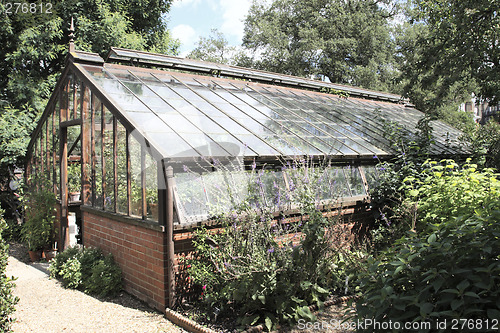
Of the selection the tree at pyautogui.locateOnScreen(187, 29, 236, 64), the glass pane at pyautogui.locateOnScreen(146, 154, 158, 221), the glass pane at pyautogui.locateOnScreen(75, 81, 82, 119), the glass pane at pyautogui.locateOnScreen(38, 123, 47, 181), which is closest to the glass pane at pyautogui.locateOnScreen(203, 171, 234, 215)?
the glass pane at pyautogui.locateOnScreen(146, 154, 158, 221)

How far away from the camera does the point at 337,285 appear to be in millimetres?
5746

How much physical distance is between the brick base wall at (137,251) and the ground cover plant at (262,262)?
0.50 m

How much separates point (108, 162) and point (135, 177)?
113 centimetres

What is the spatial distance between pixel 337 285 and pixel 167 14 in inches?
626

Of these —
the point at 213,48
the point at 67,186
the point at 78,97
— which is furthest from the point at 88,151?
the point at 213,48

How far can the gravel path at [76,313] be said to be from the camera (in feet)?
16.2

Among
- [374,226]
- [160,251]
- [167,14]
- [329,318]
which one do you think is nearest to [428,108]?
[374,226]

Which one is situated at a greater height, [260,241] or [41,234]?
[260,241]

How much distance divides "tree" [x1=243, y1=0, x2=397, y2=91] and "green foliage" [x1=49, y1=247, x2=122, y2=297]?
66.9 ft

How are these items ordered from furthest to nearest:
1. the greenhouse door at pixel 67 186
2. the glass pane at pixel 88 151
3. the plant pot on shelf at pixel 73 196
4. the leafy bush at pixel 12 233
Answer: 1. the leafy bush at pixel 12 233
2. the plant pot on shelf at pixel 73 196
3. the greenhouse door at pixel 67 186
4. the glass pane at pixel 88 151

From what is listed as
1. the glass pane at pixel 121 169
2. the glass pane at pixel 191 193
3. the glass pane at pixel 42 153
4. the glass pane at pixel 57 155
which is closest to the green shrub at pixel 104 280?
the glass pane at pixel 121 169

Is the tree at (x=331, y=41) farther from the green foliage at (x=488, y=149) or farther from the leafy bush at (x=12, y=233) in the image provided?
the leafy bush at (x=12, y=233)

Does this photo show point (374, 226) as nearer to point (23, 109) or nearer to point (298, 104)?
point (298, 104)

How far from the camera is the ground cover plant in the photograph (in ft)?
15.1
